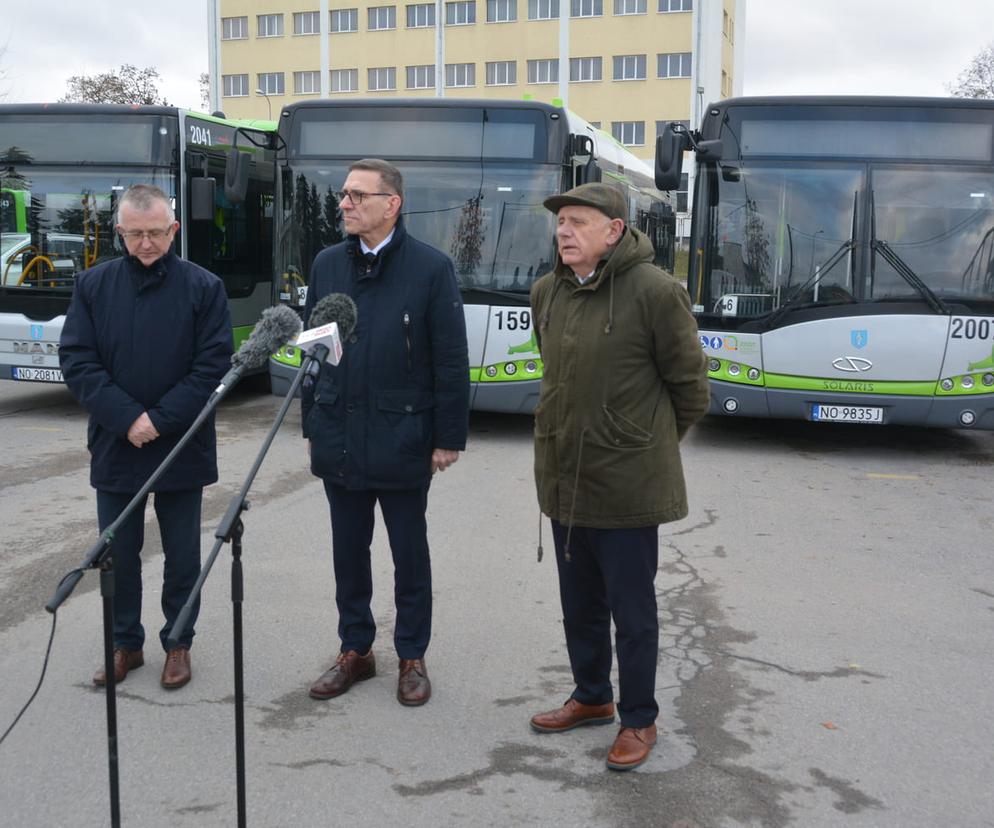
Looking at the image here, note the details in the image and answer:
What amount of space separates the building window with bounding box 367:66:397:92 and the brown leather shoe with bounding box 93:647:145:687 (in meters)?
70.1

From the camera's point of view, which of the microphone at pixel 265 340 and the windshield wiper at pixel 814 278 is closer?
the microphone at pixel 265 340

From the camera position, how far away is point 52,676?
15.2 feet

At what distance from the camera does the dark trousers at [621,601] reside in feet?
12.7

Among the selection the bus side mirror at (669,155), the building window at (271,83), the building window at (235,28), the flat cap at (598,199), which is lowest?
the flat cap at (598,199)

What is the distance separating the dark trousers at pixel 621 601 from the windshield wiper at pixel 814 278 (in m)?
6.54

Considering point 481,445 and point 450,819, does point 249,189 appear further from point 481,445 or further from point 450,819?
point 450,819

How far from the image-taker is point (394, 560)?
14.7 ft

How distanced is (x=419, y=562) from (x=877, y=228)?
6827 millimetres

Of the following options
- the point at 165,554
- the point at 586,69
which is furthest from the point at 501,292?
the point at 586,69

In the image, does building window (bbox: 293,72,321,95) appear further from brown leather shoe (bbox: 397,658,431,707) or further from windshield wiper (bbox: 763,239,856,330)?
brown leather shoe (bbox: 397,658,431,707)

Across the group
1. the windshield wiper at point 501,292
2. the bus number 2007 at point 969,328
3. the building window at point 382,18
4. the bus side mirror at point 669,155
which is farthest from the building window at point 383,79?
the bus number 2007 at point 969,328

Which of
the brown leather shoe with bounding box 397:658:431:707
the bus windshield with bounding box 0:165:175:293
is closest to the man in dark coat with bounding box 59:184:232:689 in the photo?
the brown leather shoe with bounding box 397:658:431:707

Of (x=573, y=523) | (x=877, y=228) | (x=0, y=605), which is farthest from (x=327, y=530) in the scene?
(x=877, y=228)

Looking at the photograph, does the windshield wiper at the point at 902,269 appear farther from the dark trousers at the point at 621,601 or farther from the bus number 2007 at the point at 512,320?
the dark trousers at the point at 621,601
